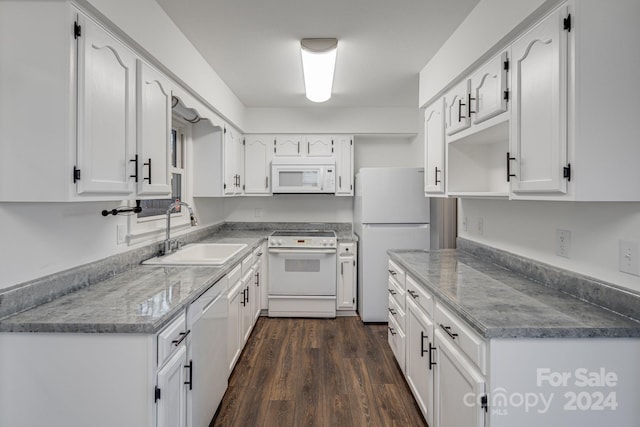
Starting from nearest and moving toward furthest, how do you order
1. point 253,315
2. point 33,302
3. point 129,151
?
point 33,302 < point 129,151 < point 253,315

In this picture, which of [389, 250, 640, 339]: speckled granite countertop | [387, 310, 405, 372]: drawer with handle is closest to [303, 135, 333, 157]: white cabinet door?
[387, 310, 405, 372]: drawer with handle

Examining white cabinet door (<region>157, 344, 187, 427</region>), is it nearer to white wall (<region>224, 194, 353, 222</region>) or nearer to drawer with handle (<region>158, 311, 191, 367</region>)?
drawer with handle (<region>158, 311, 191, 367</region>)

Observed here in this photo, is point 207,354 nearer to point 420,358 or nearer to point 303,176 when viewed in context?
point 420,358

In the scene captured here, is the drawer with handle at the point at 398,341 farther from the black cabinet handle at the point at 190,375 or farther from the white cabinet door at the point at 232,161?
the white cabinet door at the point at 232,161

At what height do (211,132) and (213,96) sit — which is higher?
(213,96)

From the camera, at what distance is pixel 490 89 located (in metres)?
1.74

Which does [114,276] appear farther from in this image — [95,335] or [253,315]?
[253,315]

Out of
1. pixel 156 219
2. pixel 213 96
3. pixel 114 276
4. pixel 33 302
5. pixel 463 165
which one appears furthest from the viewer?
pixel 213 96

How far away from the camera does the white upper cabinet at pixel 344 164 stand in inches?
159

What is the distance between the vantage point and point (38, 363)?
120 centimetres

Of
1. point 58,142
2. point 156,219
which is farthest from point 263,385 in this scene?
point 58,142

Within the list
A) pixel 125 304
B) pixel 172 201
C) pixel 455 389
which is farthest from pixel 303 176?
pixel 455 389

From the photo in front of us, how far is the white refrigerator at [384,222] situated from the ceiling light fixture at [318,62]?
3.47 feet

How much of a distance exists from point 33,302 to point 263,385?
1555 millimetres
